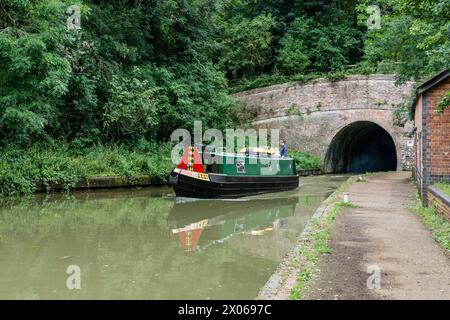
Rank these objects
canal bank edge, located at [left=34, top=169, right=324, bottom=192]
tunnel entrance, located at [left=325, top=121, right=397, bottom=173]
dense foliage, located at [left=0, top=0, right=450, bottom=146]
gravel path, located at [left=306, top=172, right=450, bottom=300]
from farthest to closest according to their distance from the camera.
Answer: tunnel entrance, located at [left=325, top=121, right=397, bottom=173], canal bank edge, located at [left=34, top=169, right=324, bottom=192], dense foliage, located at [left=0, top=0, right=450, bottom=146], gravel path, located at [left=306, top=172, right=450, bottom=300]

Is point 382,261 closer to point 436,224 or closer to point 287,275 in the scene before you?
point 287,275

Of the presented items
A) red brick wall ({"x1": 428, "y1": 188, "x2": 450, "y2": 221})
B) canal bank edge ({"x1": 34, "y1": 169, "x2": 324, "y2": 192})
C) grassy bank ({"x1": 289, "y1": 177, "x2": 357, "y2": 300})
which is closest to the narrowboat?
canal bank edge ({"x1": 34, "y1": 169, "x2": 324, "y2": 192})

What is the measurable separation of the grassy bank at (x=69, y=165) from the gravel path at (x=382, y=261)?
8.87 metres

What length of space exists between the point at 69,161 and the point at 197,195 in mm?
4321

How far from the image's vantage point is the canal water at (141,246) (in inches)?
211

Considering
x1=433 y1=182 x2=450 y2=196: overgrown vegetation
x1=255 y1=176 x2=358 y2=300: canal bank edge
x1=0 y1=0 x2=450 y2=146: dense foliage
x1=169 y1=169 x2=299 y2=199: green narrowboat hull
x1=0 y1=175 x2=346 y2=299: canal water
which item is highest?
x1=0 y1=0 x2=450 y2=146: dense foliage

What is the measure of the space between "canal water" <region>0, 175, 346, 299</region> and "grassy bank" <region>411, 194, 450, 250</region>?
208 centimetres

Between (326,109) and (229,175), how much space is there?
37.6ft

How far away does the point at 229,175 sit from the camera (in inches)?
598

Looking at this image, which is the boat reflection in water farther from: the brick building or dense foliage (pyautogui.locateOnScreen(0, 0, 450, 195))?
dense foliage (pyautogui.locateOnScreen(0, 0, 450, 195))

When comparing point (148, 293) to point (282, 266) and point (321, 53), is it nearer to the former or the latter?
point (282, 266)

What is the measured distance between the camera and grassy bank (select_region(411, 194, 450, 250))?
675 cm

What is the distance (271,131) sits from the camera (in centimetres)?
2633
